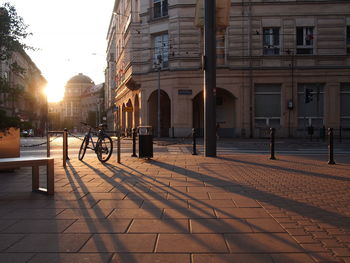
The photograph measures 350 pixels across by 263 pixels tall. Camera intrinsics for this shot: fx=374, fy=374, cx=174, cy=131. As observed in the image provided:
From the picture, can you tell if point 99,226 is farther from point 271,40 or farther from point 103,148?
point 271,40

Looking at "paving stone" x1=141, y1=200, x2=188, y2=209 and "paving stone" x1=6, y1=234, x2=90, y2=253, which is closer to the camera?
"paving stone" x1=6, y1=234, x2=90, y2=253

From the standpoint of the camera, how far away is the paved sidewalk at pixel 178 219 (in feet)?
10.6

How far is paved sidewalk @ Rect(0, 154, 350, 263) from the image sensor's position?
10.6 feet

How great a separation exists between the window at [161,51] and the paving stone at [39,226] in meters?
26.5

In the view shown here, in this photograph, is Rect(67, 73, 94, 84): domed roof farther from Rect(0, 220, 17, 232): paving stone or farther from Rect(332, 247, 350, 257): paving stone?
Rect(332, 247, 350, 257): paving stone

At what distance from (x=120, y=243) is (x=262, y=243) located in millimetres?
Answer: 1326

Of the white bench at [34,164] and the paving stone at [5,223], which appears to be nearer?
the paving stone at [5,223]

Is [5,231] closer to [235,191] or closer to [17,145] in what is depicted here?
[235,191]

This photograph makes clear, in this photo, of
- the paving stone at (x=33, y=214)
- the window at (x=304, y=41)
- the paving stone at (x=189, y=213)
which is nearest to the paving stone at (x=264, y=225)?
the paving stone at (x=189, y=213)

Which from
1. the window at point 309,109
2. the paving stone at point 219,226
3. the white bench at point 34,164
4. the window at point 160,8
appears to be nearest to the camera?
the paving stone at point 219,226

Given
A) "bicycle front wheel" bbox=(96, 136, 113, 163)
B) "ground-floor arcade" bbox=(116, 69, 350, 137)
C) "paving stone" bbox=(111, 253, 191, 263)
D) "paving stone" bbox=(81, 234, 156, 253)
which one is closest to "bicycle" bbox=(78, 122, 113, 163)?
"bicycle front wheel" bbox=(96, 136, 113, 163)

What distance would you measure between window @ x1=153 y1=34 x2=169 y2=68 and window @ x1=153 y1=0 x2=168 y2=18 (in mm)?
1736

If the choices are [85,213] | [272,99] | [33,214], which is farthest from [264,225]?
[272,99]

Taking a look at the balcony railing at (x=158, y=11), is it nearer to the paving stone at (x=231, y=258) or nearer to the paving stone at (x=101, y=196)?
the paving stone at (x=101, y=196)
